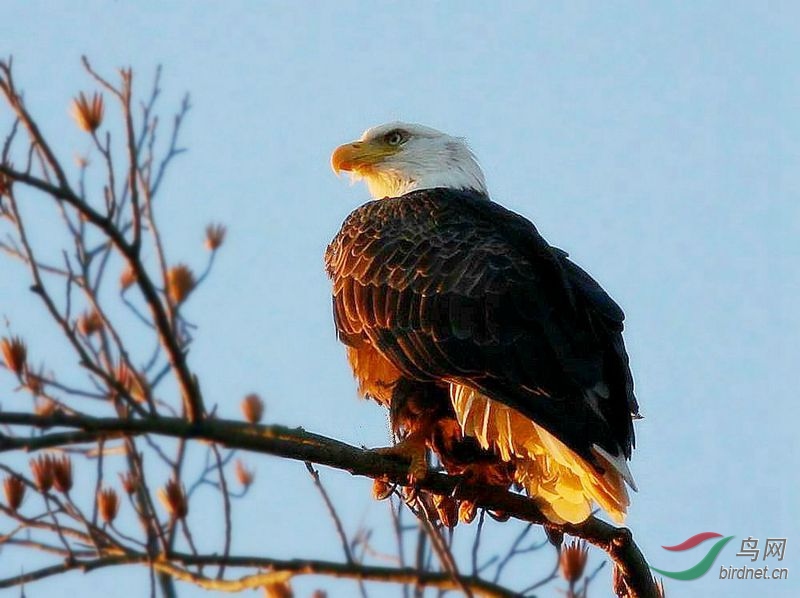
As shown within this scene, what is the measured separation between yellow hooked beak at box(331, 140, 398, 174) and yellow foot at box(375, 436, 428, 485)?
2.32 m

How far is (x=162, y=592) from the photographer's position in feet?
12.3

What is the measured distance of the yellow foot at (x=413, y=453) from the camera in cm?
552

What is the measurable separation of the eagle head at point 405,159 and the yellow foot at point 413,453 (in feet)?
6.95

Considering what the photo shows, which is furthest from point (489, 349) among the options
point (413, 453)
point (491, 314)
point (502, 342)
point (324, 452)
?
point (324, 452)

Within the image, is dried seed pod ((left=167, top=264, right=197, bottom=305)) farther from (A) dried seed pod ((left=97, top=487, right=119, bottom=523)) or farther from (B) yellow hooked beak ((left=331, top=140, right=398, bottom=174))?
(B) yellow hooked beak ((left=331, top=140, right=398, bottom=174))

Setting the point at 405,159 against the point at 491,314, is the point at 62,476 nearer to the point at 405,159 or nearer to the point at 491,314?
the point at 491,314

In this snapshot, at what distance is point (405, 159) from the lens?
7574mm

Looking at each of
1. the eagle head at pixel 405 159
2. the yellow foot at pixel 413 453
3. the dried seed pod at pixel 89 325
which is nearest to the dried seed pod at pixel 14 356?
the dried seed pod at pixel 89 325

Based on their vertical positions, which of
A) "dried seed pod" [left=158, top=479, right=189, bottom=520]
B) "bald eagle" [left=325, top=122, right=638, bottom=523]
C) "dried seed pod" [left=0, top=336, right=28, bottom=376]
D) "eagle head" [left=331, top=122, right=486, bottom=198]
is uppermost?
"eagle head" [left=331, top=122, right=486, bottom=198]

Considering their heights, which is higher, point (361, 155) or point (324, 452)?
point (361, 155)

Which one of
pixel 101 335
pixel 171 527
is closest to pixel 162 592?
pixel 171 527

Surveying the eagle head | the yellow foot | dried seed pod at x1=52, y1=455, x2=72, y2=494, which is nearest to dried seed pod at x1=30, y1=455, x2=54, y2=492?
dried seed pod at x1=52, y1=455, x2=72, y2=494

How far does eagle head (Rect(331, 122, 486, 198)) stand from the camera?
7492mm

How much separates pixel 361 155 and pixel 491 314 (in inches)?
89.8
